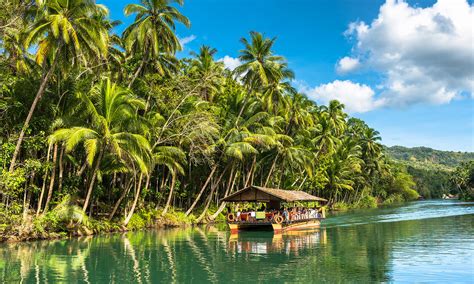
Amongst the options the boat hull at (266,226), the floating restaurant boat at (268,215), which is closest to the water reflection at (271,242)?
the boat hull at (266,226)

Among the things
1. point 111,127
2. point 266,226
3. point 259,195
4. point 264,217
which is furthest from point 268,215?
point 111,127

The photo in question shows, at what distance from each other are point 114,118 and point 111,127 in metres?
0.61

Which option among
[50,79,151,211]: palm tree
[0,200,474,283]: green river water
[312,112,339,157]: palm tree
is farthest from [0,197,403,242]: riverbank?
[312,112,339,157]: palm tree

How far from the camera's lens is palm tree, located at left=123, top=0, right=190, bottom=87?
1172 inches

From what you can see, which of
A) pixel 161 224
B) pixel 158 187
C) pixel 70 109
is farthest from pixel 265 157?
pixel 70 109

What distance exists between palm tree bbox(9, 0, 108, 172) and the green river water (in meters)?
6.56

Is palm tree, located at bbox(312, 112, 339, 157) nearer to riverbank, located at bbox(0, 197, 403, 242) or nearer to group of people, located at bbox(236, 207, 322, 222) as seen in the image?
group of people, located at bbox(236, 207, 322, 222)

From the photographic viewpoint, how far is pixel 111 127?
25.2 metres

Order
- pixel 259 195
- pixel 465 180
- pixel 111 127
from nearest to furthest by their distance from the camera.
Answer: pixel 111 127 → pixel 259 195 → pixel 465 180

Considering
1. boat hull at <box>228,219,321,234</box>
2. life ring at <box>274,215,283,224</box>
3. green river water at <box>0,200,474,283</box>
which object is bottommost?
green river water at <box>0,200,474,283</box>

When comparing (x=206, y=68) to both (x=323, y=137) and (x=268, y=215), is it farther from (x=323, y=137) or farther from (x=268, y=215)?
(x=323, y=137)

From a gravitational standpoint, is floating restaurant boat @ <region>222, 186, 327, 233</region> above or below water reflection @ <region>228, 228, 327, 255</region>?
above

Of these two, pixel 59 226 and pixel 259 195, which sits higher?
pixel 259 195

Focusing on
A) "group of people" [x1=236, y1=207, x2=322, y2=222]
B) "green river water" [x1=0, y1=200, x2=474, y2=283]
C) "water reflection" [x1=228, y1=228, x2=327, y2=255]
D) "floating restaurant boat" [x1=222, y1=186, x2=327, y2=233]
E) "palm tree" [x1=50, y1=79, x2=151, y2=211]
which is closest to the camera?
"green river water" [x1=0, y1=200, x2=474, y2=283]
